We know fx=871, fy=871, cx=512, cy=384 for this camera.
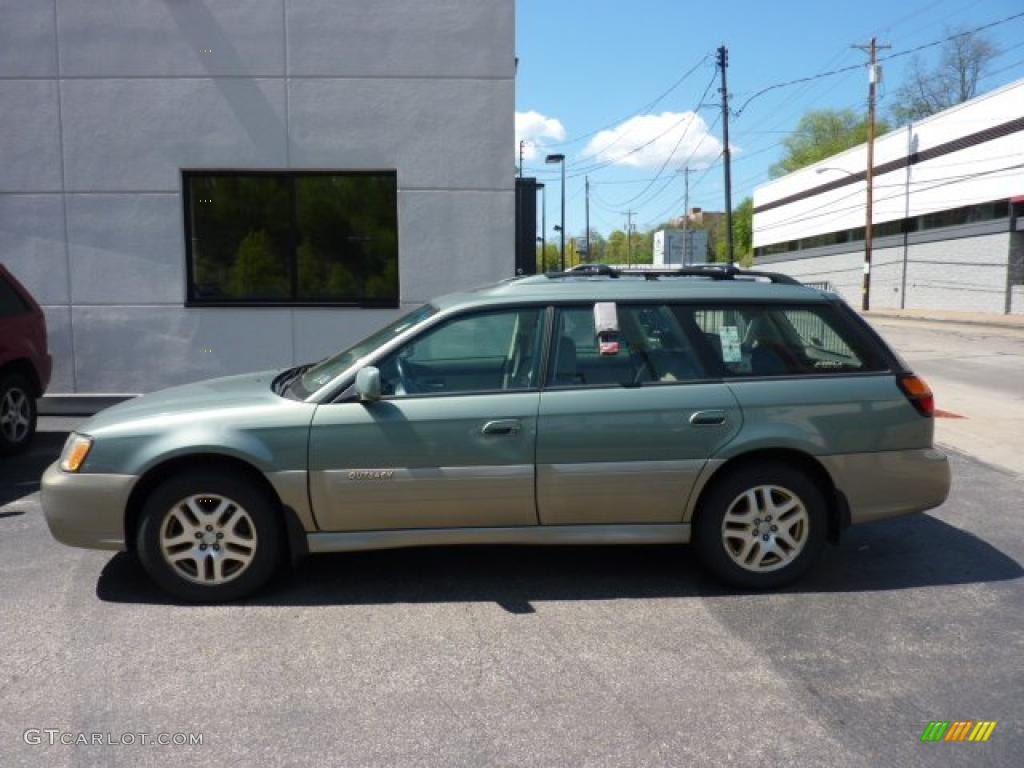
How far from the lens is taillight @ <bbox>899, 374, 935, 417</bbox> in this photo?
462cm

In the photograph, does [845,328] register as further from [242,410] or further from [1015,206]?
[1015,206]

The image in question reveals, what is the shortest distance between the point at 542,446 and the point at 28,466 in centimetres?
534

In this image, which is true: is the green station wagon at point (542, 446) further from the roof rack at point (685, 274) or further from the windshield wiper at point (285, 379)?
the roof rack at point (685, 274)

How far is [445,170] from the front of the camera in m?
9.74

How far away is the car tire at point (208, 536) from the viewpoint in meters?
4.29

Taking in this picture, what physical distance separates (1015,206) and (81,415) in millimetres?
32819

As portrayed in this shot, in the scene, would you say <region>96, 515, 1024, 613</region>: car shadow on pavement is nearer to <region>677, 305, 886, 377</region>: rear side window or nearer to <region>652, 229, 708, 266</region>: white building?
<region>677, 305, 886, 377</region>: rear side window

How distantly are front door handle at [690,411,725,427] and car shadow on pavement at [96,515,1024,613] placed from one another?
90 cm

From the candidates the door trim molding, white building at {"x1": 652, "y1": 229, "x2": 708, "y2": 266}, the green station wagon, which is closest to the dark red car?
the green station wagon

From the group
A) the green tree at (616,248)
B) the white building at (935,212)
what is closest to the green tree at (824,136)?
the white building at (935,212)

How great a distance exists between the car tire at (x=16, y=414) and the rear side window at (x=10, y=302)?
571 mm

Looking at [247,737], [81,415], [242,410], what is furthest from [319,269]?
[247,737]

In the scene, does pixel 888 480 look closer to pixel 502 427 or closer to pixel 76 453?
pixel 502 427

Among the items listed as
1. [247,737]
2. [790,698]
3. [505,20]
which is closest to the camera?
[247,737]
